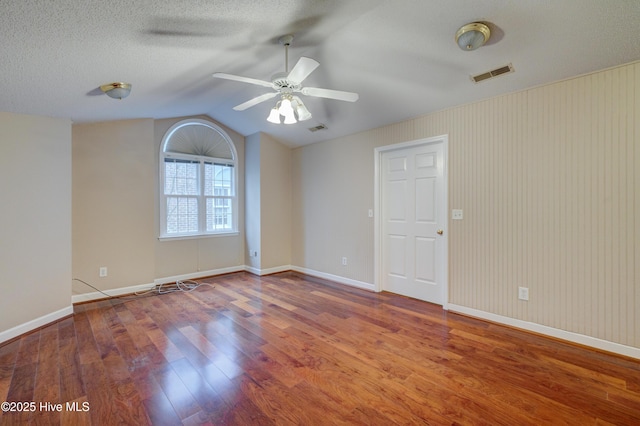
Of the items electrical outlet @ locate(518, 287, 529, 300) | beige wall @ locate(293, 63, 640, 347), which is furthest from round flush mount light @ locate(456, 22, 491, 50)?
electrical outlet @ locate(518, 287, 529, 300)

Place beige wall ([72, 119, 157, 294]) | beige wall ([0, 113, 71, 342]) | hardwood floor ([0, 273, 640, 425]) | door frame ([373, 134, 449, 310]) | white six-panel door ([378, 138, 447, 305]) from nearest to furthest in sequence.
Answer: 1. hardwood floor ([0, 273, 640, 425])
2. beige wall ([0, 113, 71, 342])
3. door frame ([373, 134, 449, 310])
4. white six-panel door ([378, 138, 447, 305])
5. beige wall ([72, 119, 157, 294])

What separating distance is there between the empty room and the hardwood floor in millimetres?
18

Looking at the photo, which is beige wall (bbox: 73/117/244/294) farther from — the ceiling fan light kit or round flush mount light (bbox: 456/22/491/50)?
round flush mount light (bbox: 456/22/491/50)

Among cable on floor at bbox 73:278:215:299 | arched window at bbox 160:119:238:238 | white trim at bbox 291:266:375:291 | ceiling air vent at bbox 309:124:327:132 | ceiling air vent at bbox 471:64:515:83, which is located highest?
ceiling air vent at bbox 309:124:327:132

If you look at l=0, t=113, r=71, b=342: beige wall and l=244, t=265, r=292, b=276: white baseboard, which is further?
l=244, t=265, r=292, b=276: white baseboard

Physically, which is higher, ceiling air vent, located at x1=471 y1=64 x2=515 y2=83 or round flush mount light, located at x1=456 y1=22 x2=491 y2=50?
round flush mount light, located at x1=456 y1=22 x2=491 y2=50

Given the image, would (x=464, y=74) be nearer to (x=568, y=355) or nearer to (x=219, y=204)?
(x=568, y=355)

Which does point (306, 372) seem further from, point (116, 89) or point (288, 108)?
point (116, 89)

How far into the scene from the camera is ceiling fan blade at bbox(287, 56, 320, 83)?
6.53ft

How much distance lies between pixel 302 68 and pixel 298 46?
80cm

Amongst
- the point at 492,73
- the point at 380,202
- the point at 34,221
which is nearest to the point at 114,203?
the point at 34,221

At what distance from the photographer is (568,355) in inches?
92.4

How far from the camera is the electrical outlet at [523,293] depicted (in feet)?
9.27

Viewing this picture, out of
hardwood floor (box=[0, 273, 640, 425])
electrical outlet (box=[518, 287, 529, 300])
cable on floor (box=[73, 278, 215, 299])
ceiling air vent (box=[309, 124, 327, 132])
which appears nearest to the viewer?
hardwood floor (box=[0, 273, 640, 425])
